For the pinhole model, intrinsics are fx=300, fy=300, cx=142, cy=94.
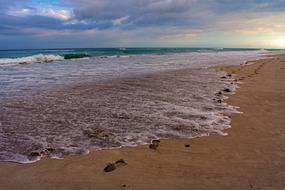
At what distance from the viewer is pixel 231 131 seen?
5160mm

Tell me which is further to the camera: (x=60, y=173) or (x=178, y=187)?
(x=60, y=173)

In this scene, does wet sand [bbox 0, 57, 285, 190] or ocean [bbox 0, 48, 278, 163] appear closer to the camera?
wet sand [bbox 0, 57, 285, 190]

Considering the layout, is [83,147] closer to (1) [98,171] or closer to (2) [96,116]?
(1) [98,171]

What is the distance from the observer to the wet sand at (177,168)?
10.7 feet

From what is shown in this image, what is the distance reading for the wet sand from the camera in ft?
10.7

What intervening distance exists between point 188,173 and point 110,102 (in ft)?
13.7

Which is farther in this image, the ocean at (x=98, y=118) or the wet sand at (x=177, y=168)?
the ocean at (x=98, y=118)

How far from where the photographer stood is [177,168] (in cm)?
365

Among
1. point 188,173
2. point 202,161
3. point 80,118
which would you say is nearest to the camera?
point 188,173

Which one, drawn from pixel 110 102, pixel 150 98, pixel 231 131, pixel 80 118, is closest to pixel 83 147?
pixel 80 118

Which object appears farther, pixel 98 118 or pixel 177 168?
pixel 98 118

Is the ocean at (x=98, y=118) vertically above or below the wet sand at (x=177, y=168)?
above

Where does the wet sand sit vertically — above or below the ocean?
below

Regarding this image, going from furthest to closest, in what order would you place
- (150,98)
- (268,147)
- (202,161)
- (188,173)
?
(150,98) → (268,147) → (202,161) → (188,173)
